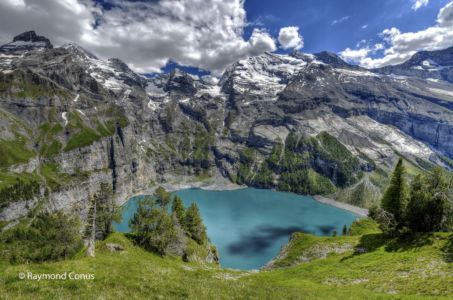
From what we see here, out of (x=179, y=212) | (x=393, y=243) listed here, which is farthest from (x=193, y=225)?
(x=393, y=243)

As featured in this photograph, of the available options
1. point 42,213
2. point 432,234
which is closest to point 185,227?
point 432,234

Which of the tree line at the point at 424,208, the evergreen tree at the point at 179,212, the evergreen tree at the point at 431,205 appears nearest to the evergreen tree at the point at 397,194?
the tree line at the point at 424,208

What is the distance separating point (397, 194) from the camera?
6912 cm

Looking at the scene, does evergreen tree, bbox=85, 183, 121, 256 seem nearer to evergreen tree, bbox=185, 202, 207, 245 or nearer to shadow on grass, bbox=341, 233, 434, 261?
evergreen tree, bbox=185, 202, 207, 245

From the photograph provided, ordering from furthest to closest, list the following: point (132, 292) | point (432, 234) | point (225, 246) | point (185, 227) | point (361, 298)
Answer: point (225, 246), point (185, 227), point (432, 234), point (361, 298), point (132, 292)

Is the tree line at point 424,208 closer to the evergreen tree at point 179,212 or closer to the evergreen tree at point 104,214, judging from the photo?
the evergreen tree at point 179,212

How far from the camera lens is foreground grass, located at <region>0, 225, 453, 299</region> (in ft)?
48.3

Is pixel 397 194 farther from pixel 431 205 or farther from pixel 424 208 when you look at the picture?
pixel 431 205

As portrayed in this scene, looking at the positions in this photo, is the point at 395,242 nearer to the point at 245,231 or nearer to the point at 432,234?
the point at 432,234

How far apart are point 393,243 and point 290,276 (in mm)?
19933

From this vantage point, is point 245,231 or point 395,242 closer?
point 395,242

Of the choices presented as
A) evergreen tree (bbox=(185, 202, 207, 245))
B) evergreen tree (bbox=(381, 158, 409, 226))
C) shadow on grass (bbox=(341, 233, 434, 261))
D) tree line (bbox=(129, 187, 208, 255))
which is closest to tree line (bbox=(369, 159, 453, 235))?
evergreen tree (bbox=(381, 158, 409, 226))

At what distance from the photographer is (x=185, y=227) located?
86.8 m

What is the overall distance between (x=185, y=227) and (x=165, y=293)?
73527 mm
